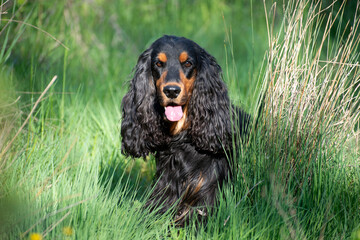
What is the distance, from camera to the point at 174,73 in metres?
3.61

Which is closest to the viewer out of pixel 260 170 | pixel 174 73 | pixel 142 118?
pixel 260 170

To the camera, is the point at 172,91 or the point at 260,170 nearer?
the point at 260,170

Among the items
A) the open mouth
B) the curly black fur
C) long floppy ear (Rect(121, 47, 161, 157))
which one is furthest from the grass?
the open mouth

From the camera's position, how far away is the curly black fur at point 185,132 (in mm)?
3660

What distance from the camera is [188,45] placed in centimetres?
380

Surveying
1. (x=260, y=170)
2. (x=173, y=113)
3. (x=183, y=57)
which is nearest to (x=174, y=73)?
(x=183, y=57)

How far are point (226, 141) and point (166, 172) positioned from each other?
0.57 meters

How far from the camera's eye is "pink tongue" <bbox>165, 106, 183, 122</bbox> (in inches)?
143

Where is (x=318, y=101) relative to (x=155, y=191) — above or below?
above

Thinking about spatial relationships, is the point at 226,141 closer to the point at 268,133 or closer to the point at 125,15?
the point at 268,133

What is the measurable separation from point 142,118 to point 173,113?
0.43m

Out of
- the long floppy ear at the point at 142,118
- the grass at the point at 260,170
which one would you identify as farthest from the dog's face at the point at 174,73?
the grass at the point at 260,170

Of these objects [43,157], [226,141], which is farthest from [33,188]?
[226,141]

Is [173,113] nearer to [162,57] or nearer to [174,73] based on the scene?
[174,73]
